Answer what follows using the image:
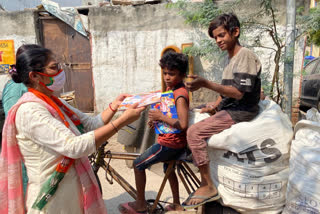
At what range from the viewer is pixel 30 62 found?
1.51 meters

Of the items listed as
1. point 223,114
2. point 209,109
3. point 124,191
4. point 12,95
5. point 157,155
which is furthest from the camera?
point 124,191

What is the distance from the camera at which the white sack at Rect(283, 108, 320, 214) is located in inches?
62.4

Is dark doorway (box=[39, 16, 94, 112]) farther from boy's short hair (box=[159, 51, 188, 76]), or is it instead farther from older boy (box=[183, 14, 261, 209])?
older boy (box=[183, 14, 261, 209])

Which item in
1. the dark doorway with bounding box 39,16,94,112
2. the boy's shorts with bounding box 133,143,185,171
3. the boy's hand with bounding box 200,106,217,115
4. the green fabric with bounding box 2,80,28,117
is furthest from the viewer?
the dark doorway with bounding box 39,16,94,112

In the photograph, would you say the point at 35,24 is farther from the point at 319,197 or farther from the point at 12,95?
the point at 319,197

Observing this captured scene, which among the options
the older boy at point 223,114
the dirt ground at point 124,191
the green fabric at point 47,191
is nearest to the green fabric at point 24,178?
the green fabric at point 47,191

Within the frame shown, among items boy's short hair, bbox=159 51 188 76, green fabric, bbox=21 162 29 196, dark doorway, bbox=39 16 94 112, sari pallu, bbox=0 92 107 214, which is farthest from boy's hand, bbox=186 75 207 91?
dark doorway, bbox=39 16 94 112

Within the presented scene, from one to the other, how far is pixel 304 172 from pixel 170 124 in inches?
40.4

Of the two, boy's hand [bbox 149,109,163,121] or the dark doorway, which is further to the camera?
the dark doorway

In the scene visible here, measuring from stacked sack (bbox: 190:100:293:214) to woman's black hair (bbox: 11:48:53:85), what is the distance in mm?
1360

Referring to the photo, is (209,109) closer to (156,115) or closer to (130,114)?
(156,115)

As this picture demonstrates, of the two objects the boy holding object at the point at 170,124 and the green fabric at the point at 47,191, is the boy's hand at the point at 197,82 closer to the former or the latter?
the boy holding object at the point at 170,124

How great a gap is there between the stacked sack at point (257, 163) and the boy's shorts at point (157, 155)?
1.46 feet

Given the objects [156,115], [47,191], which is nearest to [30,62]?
[47,191]
